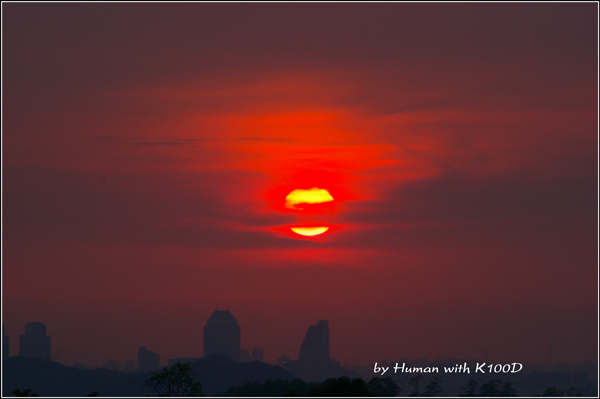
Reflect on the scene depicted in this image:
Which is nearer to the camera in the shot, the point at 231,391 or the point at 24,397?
the point at 24,397

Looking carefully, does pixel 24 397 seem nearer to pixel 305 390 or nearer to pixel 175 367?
pixel 175 367

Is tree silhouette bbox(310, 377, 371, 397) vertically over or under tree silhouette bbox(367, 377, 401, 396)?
over

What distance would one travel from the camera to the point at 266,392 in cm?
16825

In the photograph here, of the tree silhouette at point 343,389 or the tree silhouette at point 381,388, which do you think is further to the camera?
the tree silhouette at point 381,388

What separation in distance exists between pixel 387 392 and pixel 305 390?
17060 millimetres

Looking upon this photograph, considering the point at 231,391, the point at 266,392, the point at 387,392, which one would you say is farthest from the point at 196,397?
→ the point at 231,391

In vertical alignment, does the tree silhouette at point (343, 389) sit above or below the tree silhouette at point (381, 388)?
above

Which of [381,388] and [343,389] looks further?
[381,388]

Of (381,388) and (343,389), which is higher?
(343,389)

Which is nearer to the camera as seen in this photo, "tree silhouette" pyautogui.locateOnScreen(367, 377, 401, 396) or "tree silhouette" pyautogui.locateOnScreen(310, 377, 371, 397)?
"tree silhouette" pyautogui.locateOnScreen(310, 377, 371, 397)

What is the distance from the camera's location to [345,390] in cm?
9581

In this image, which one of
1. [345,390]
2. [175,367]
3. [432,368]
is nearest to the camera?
[345,390]

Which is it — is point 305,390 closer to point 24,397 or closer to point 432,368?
point 432,368

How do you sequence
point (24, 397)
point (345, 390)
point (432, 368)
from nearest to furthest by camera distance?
1. point (24, 397)
2. point (345, 390)
3. point (432, 368)
